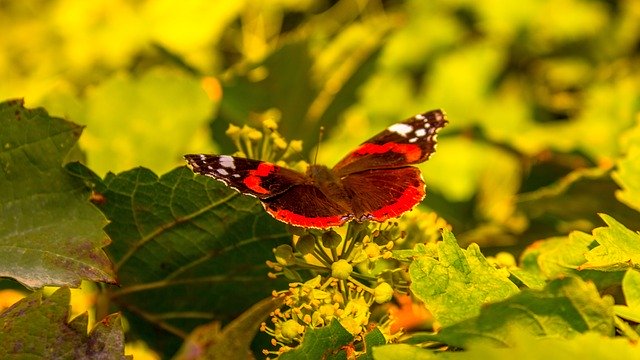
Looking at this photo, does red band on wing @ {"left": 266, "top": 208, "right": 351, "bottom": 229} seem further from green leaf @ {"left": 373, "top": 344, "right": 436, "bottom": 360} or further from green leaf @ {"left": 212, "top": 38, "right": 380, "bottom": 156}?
green leaf @ {"left": 212, "top": 38, "right": 380, "bottom": 156}

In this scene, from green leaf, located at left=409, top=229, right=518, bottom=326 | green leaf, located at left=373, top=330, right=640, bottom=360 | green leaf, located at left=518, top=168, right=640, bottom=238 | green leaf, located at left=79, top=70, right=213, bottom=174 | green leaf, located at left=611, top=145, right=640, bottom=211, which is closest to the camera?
green leaf, located at left=373, top=330, right=640, bottom=360

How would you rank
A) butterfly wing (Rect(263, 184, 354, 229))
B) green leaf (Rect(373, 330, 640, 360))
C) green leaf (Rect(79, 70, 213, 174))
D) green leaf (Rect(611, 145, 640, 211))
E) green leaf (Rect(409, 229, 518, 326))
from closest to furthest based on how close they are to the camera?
green leaf (Rect(373, 330, 640, 360))
green leaf (Rect(409, 229, 518, 326))
butterfly wing (Rect(263, 184, 354, 229))
green leaf (Rect(611, 145, 640, 211))
green leaf (Rect(79, 70, 213, 174))

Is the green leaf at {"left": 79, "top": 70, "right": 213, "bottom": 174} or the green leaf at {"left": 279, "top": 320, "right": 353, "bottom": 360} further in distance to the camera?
the green leaf at {"left": 79, "top": 70, "right": 213, "bottom": 174}

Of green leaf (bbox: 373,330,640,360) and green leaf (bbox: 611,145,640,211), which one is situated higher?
green leaf (bbox: 373,330,640,360)

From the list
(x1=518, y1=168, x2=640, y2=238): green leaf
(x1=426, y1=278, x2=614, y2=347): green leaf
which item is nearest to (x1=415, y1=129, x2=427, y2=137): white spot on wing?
(x1=518, y1=168, x2=640, y2=238): green leaf

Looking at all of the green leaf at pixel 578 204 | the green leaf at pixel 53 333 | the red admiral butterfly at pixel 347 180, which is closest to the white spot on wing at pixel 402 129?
the red admiral butterfly at pixel 347 180

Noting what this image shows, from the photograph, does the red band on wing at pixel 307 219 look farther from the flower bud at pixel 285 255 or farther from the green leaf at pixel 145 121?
the green leaf at pixel 145 121
